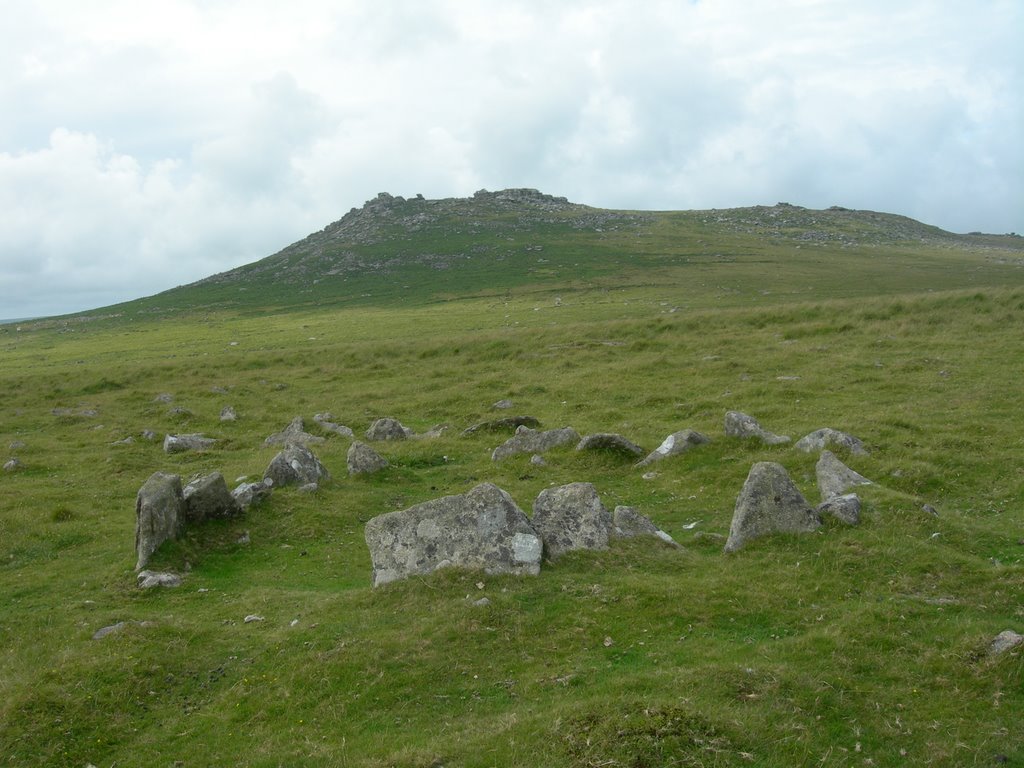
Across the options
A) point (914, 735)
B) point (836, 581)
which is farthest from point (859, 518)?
point (914, 735)

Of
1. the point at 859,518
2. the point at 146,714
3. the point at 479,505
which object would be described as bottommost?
the point at 146,714

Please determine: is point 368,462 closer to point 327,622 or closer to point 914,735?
point 327,622

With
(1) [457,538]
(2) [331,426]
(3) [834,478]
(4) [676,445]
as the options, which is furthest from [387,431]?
(3) [834,478]

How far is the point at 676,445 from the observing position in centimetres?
2347

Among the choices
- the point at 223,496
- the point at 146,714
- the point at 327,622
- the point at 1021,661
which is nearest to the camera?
the point at 1021,661

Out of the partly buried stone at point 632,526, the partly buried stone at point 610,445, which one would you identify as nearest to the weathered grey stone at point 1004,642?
the partly buried stone at point 632,526

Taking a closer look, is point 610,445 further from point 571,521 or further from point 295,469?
point 295,469

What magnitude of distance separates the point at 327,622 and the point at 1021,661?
34.6 ft

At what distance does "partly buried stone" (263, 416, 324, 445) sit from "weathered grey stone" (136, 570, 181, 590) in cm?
1368

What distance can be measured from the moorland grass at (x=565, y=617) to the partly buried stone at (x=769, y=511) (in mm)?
347

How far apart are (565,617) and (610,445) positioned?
12.2 meters

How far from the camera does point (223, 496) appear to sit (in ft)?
63.7

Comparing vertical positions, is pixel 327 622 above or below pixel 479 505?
below

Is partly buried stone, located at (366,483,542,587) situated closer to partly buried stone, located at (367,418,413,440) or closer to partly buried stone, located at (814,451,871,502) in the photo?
partly buried stone, located at (814,451,871,502)
